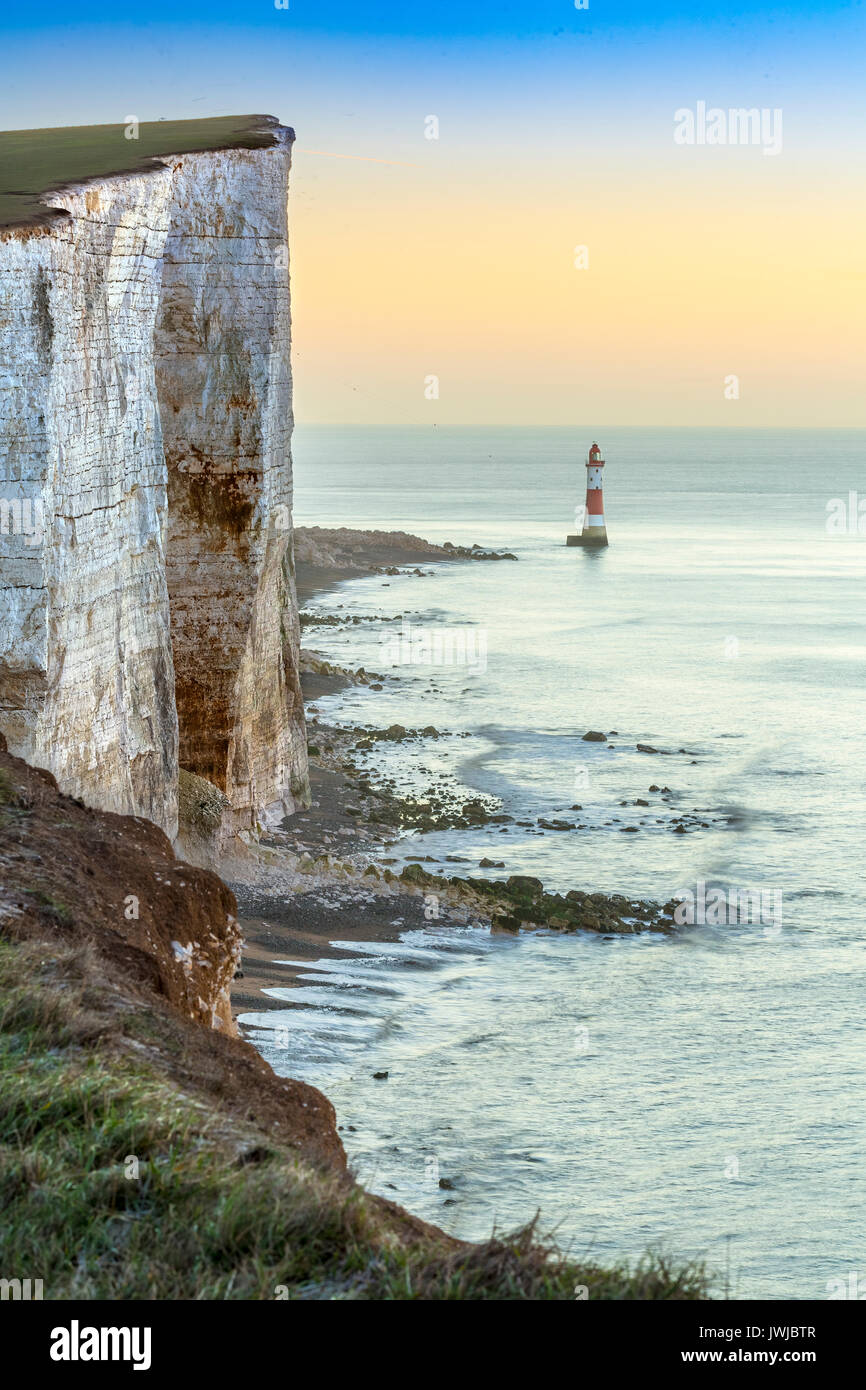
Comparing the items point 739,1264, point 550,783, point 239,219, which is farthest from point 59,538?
point 550,783

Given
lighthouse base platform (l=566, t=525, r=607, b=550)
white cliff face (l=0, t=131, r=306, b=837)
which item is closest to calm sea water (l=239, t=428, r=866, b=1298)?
white cliff face (l=0, t=131, r=306, b=837)

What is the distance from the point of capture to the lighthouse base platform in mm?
88625

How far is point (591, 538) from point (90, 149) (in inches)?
2816

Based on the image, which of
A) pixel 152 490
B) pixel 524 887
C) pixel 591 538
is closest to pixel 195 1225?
pixel 152 490

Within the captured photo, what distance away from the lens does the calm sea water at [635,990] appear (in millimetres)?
13414

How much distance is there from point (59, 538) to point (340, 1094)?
618cm

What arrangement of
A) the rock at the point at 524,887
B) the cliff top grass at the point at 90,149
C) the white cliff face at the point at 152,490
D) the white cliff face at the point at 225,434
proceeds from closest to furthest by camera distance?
the white cliff face at the point at 152,490, the cliff top grass at the point at 90,149, the white cliff face at the point at 225,434, the rock at the point at 524,887

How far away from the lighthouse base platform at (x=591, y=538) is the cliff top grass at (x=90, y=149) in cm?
6616

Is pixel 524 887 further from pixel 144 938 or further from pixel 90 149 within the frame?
pixel 144 938

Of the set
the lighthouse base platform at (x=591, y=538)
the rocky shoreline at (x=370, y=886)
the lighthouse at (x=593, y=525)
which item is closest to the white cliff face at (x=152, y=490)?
the rocky shoreline at (x=370, y=886)

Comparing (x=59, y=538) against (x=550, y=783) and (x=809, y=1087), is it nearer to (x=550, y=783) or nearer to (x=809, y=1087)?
(x=809, y=1087)

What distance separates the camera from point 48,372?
13281 millimetres

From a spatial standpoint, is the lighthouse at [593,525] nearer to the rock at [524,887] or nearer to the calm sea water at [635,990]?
the calm sea water at [635,990]

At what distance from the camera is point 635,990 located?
18.9 metres
